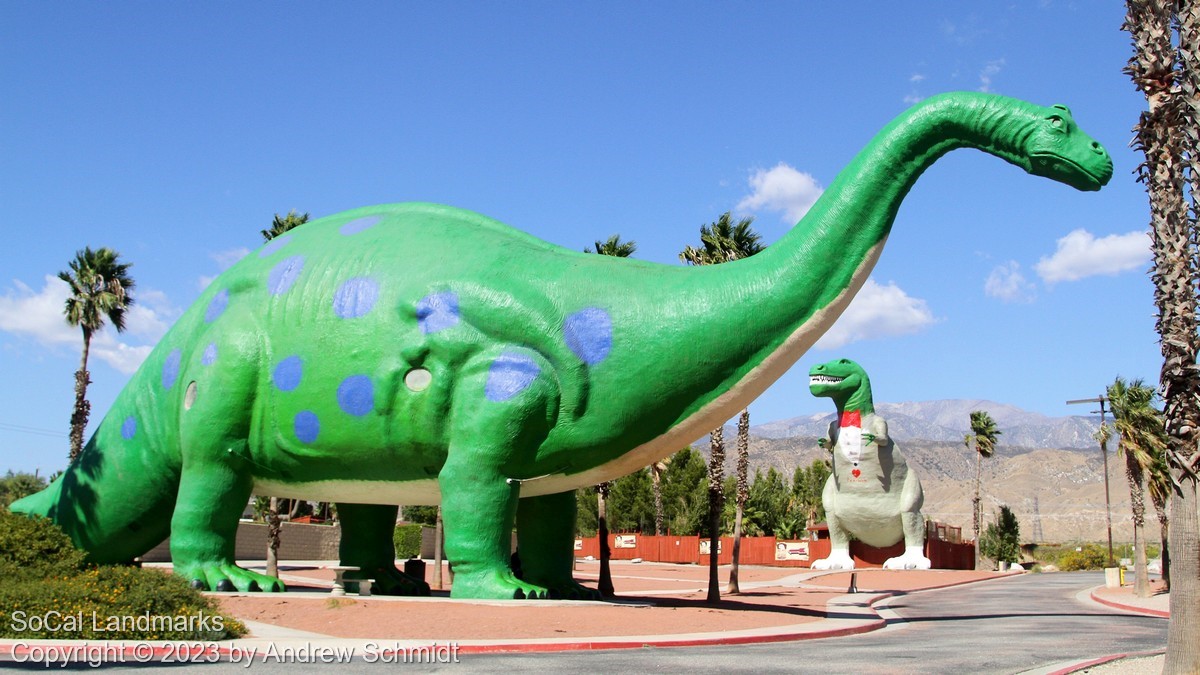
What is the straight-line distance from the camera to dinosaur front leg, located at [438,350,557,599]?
11.1 metres

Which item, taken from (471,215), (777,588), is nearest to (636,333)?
(471,215)

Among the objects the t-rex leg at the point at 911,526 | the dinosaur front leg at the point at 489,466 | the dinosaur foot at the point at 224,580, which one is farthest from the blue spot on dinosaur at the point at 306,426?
the t-rex leg at the point at 911,526

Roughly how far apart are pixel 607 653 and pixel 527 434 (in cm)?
272

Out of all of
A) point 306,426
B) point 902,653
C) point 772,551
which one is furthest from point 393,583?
point 772,551

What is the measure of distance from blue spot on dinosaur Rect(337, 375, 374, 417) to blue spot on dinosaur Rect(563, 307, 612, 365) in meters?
2.32

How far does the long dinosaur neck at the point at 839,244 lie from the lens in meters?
11.1

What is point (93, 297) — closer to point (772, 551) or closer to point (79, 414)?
point (79, 414)

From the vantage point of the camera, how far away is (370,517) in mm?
14273

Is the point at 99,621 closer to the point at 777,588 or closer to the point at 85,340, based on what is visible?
the point at 777,588

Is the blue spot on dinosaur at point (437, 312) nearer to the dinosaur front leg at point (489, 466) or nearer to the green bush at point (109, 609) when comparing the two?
the dinosaur front leg at point (489, 466)

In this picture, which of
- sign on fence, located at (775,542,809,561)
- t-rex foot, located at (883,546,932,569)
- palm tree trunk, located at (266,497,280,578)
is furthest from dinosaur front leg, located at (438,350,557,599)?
sign on fence, located at (775,542,809,561)

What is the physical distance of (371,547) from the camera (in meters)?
14.3

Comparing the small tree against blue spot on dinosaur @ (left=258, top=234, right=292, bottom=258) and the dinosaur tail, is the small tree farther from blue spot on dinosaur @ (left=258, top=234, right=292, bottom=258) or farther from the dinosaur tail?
the dinosaur tail

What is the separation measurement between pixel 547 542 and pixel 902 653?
15.3ft
